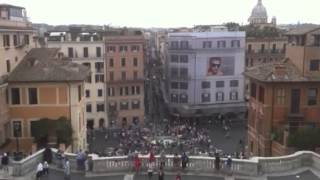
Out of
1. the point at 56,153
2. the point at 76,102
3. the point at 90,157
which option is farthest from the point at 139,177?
the point at 76,102

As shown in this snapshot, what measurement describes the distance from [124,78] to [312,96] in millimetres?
47092

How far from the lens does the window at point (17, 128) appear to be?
45969mm

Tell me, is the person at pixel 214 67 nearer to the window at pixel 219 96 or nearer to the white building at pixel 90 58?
the window at pixel 219 96

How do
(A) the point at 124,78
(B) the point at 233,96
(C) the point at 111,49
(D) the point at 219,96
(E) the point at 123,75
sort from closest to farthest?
(C) the point at 111,49
(E) the point at 123,75
(A) the point at 124,78
(D) the point at 219,96
(B) the point at 233,96

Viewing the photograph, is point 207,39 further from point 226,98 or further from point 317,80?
point 317,80

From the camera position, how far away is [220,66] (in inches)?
3762

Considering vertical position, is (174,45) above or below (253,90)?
above

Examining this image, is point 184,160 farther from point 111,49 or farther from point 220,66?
point 220,66

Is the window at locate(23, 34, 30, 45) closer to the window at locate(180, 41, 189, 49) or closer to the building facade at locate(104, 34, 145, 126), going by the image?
the building facade at locate(104, 34, 145, 126)

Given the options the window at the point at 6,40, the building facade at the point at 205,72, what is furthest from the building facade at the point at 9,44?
the building facade at the point at 205,72

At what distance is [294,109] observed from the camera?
48219 mm

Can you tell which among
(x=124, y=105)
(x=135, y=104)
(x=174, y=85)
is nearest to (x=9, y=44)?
(x=124, y=105)

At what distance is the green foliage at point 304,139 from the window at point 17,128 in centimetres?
2500

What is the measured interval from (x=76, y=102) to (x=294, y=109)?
21402mm
